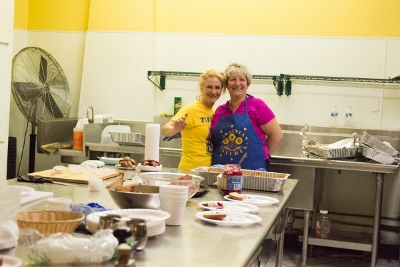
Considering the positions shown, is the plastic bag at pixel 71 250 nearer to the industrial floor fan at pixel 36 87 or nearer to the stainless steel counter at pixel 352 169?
the stainless steel counter at pixel 352 169

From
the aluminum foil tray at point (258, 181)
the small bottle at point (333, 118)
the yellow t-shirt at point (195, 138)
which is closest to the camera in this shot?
the aluminum foil tray at point (258, 181)

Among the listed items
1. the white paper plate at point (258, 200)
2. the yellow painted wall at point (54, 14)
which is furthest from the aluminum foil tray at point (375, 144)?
the yellow painted wall at point (54, 14)

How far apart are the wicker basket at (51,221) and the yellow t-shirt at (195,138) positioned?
7.56 ft

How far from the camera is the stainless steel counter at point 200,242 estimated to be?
1611mm

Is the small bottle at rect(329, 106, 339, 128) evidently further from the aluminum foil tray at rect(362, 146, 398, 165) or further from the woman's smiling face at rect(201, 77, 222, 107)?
the woman's smiling face at rect(201, 77, 222, 107)

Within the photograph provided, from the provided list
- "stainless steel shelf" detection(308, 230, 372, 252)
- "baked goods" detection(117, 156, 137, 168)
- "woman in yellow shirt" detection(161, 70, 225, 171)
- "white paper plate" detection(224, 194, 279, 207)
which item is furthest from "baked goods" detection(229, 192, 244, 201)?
"stainless steel shelf" detection(308, 230, 372, 252)

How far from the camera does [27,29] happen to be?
20.2 feet

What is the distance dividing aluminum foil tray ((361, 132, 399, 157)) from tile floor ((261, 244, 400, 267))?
1007 mm

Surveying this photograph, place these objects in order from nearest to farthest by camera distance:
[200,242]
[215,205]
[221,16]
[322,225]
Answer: [200,242], [215,205], [322,225], [221,16]

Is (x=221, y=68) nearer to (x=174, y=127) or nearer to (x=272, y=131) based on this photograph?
(x=272, y=131)

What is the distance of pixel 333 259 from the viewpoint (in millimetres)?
4961

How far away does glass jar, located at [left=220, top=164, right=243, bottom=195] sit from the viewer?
2654mm

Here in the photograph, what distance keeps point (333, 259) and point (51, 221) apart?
3.76 metres

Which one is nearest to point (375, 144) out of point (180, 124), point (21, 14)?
point (180, 124)
